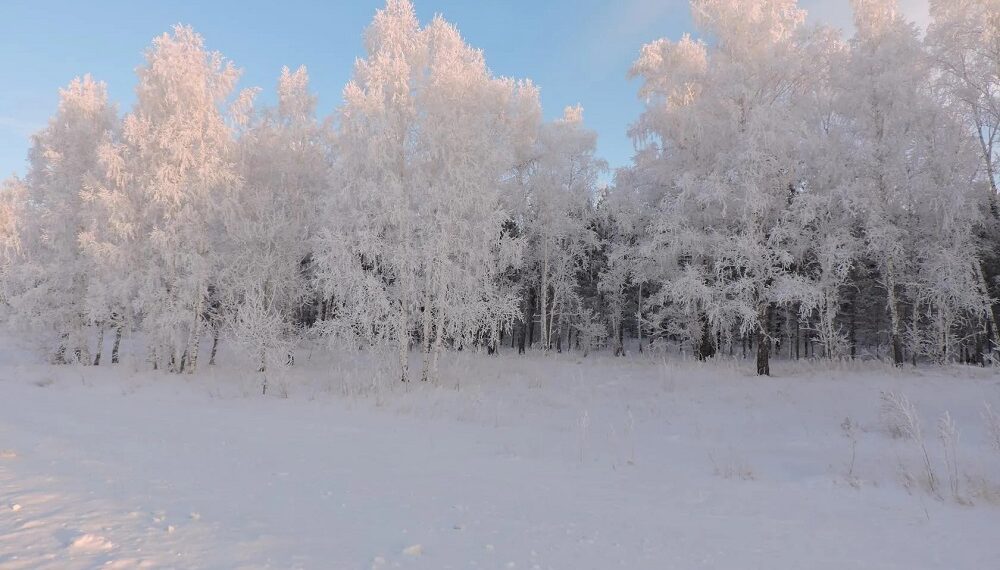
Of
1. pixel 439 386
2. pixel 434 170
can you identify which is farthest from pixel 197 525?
pixel 434 170

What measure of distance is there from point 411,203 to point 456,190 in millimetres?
1494

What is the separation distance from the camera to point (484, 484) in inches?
232

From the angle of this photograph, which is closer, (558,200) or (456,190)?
(456,190)

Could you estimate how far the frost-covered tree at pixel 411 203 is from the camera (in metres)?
15.4

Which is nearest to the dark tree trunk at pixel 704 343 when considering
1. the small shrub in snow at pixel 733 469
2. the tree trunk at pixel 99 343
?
the small shrub in snow at pixel 733 469

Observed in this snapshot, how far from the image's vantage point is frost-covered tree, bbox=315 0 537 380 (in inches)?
605

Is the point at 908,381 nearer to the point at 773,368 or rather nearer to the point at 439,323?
the point at 773,368

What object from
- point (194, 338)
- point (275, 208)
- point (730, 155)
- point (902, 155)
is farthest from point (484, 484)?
point (902, 155)

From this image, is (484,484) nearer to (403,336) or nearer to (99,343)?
(403,336)

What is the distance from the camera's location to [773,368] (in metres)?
18.8

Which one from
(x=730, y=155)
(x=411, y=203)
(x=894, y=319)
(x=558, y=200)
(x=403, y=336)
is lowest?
(x=403, y=336)

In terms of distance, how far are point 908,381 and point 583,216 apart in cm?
1575

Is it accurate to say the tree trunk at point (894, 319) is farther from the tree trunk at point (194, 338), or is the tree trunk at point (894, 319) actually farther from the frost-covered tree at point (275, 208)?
the tree trunk at point (194, 338)

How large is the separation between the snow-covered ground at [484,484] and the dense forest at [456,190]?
4233 mm
